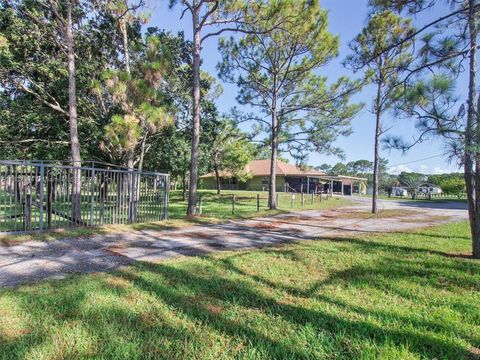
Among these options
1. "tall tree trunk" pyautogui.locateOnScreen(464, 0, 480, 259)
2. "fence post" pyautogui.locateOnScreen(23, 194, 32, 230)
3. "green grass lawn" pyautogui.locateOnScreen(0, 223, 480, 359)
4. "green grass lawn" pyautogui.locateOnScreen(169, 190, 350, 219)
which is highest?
"tall tree trunk" pyautogui.locateOnScreen(464, 0, 480, 259)

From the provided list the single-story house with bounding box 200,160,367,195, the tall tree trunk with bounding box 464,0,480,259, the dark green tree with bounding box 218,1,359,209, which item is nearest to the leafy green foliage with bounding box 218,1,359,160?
the dark green tree with bounding box 218,1,359,209

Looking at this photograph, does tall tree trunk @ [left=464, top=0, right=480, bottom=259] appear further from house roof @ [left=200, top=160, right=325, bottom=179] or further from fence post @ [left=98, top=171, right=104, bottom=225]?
house roof @ [left=200, top=160, right=325, bottom=179]

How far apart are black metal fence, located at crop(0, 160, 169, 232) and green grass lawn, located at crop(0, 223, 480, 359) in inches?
175

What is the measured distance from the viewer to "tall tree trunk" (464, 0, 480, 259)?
4.23 m

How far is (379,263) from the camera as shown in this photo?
4918 mm

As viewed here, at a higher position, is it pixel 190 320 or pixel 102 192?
pixel 102 192

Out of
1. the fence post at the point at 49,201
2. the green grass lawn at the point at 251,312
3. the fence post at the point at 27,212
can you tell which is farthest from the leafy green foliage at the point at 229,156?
the green grass lawn at the point at 251,312

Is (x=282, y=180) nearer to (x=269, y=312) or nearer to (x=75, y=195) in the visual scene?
(x=75, y=195)

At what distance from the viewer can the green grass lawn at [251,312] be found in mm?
2299

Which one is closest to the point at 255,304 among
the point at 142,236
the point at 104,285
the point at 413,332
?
the point at 413,332

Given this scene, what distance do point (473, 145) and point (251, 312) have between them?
386cm

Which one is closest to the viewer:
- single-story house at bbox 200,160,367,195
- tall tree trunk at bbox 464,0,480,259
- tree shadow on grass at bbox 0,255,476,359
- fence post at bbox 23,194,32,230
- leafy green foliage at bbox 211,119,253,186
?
tree shadow on grass at bbox 0,255,476,359

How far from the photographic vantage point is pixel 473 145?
4133 millimetres

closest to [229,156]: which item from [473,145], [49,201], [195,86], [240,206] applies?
[240,206]
